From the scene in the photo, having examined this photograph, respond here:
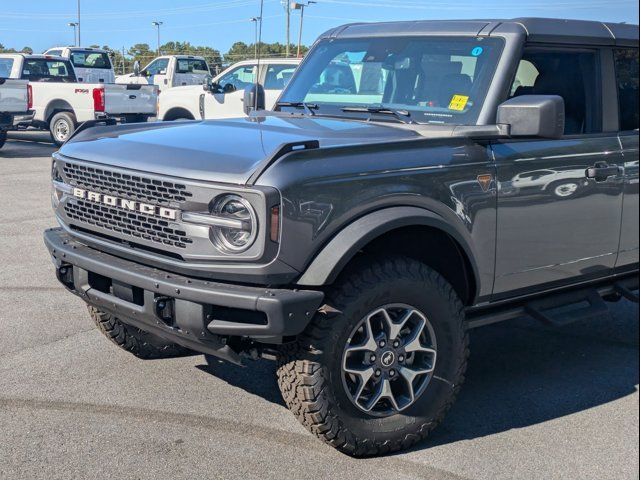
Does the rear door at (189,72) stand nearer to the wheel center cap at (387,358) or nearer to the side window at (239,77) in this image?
the side window at (239,77)

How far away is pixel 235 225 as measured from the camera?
11.5 feet

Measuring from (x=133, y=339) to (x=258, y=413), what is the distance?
1.08 m

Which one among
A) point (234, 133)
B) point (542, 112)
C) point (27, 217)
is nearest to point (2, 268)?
point (27, 217)

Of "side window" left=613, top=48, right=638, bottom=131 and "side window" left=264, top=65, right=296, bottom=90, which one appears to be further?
"side window" left=264, top=65, right=296, bottom=90

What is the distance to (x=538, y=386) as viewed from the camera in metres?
4.83

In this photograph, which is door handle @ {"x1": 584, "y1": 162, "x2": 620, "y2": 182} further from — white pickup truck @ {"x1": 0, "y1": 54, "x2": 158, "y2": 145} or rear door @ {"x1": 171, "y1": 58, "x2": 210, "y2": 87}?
rear door @ {"x1": 171, "y1": 58, "x2": 210, "y2": 87}

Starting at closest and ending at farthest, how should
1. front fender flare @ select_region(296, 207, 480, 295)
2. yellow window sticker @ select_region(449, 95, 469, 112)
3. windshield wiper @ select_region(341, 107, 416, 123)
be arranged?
front fender flare @ select_region(296, 207, 480, 295), yellow window sticker @ select_region(449, 95, 469, 112), windshield wiper @ select_region(341, 107, 416, 123)

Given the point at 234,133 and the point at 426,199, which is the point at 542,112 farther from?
the point at 234,133

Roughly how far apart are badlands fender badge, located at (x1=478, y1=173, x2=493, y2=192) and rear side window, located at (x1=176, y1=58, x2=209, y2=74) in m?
24.9

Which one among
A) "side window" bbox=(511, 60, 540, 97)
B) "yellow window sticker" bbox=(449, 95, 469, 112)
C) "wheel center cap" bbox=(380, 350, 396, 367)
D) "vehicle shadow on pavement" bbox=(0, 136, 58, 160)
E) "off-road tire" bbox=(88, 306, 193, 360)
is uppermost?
"side window" bbox=(511, 60, 540, 97)

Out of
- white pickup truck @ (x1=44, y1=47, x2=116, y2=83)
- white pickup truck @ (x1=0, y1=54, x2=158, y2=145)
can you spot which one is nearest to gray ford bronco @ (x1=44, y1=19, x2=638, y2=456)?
white pickup truck @ (x1=0, y1=54, x2=158, y2=145)

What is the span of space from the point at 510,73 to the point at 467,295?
47.4 inches

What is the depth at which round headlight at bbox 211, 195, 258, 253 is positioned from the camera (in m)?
3.48

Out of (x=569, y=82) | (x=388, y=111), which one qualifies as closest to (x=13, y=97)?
(x=388, y=111)
